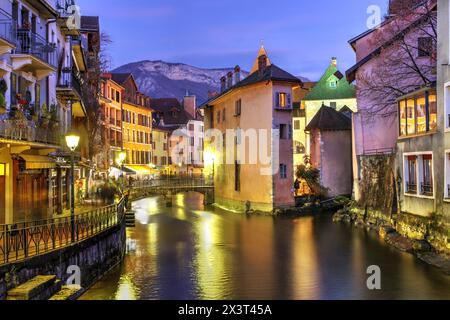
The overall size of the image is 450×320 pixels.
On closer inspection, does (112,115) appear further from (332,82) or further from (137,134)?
(332,82)

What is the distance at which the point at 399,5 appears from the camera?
112 feet

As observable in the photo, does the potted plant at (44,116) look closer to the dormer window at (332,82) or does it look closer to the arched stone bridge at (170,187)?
the arched stone bridge at (170,187)

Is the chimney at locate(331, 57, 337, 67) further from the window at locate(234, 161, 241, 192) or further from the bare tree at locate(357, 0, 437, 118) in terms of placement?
the bare tree at locate(357, 0, 437, 118)

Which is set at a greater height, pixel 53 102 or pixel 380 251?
pixel 53 102

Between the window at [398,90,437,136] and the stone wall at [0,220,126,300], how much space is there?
1603 cm

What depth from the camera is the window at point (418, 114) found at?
25.5m

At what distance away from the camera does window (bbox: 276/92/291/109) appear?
47.0m

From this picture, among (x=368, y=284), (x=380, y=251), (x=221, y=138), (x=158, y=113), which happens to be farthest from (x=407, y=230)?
(x=158, y=113)

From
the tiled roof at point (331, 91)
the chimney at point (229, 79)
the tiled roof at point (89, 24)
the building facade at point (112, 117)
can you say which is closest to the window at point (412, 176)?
the tiled roof at point (89, 24)

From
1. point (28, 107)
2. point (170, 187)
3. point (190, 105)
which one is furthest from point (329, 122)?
point (190, 105)

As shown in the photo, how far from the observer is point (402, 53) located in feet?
117

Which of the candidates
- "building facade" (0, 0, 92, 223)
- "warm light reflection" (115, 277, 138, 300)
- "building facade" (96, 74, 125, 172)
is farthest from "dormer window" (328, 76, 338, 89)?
"warm light reflection" (115, 277, 138, 300)
